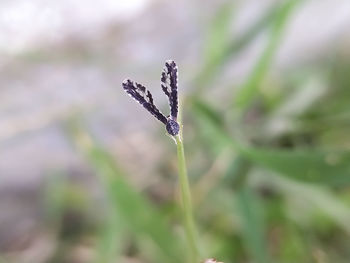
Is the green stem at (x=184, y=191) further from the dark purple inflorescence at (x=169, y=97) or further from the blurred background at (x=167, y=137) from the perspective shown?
the blurred background at (x=167, y=137)

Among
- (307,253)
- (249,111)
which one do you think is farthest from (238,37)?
(307,253)

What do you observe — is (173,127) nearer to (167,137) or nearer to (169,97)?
(169,97)

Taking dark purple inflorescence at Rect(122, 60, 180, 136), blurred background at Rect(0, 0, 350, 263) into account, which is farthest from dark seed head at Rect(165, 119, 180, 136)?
blurred background at Rect(0, 0, 350, 263)

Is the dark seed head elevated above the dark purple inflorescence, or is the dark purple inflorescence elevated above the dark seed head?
the dark purple inflorescence

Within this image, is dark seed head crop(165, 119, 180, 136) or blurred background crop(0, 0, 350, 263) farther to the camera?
blurred background crop(0, 0, 350, 263)

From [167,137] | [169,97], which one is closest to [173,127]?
[169,97]

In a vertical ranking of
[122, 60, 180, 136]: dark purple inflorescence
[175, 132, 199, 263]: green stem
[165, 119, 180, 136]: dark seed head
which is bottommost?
[175, 132, 199, 263]: green stem

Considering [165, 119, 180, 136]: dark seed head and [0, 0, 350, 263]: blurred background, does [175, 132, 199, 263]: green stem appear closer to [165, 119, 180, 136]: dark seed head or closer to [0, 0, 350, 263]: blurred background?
[165, 119, 180, 136]: dark seed head
